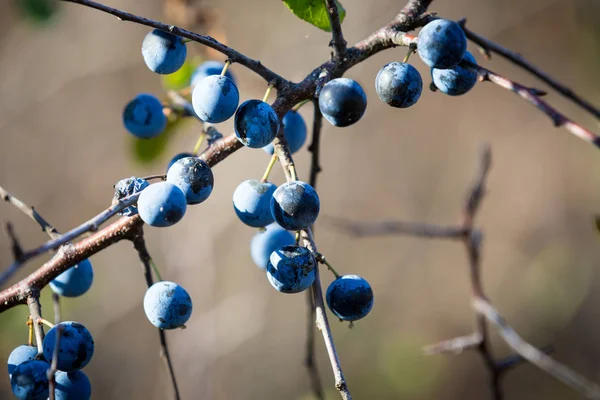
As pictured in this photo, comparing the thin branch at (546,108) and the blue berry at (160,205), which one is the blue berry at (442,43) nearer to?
the thin branch at (546,108)

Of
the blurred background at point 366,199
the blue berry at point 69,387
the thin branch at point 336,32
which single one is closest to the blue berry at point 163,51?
the thin branch at point 336,32

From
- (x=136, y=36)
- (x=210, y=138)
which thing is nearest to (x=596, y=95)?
(x=136, y=36)

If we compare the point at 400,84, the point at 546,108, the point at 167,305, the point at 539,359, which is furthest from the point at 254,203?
the point at 539,359

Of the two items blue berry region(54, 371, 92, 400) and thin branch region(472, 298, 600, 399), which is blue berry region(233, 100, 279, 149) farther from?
thin branch region(472, 298, 600, 399)

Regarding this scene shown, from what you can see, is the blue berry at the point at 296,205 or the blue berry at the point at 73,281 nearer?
the blue berry at the point at 296,205

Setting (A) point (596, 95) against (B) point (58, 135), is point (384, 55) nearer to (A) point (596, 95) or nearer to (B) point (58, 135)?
(A) point (596, 95)
